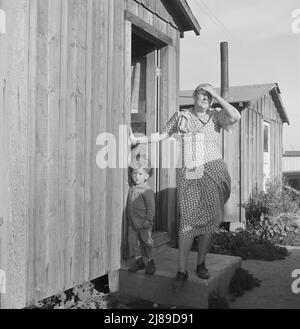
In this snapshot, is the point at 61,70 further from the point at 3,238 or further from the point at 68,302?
the point at 68,302

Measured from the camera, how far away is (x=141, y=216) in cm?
423

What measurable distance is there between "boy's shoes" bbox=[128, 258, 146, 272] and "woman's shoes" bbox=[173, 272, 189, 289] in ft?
1.73

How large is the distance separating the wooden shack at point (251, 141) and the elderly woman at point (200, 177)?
Answer: 5.02 metres

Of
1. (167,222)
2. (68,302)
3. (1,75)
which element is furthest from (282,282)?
(1,75)

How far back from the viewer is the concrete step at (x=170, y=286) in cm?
387

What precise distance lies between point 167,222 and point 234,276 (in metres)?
1.09

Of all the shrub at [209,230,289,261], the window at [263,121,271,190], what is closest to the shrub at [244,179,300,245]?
the shrub at [209,230,289,261]

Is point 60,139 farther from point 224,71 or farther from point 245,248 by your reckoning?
point 224,71

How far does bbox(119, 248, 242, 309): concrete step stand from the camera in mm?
3865

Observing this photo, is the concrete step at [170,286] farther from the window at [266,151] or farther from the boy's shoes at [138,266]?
the window at [266,151]

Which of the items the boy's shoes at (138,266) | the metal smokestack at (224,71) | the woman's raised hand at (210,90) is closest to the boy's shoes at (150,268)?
the boy's shoes at (138,266)

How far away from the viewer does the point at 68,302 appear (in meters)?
3.69

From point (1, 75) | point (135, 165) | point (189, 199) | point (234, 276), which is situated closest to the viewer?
point (1, 75)

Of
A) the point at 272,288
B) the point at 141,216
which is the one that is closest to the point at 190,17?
the point at 141,216
